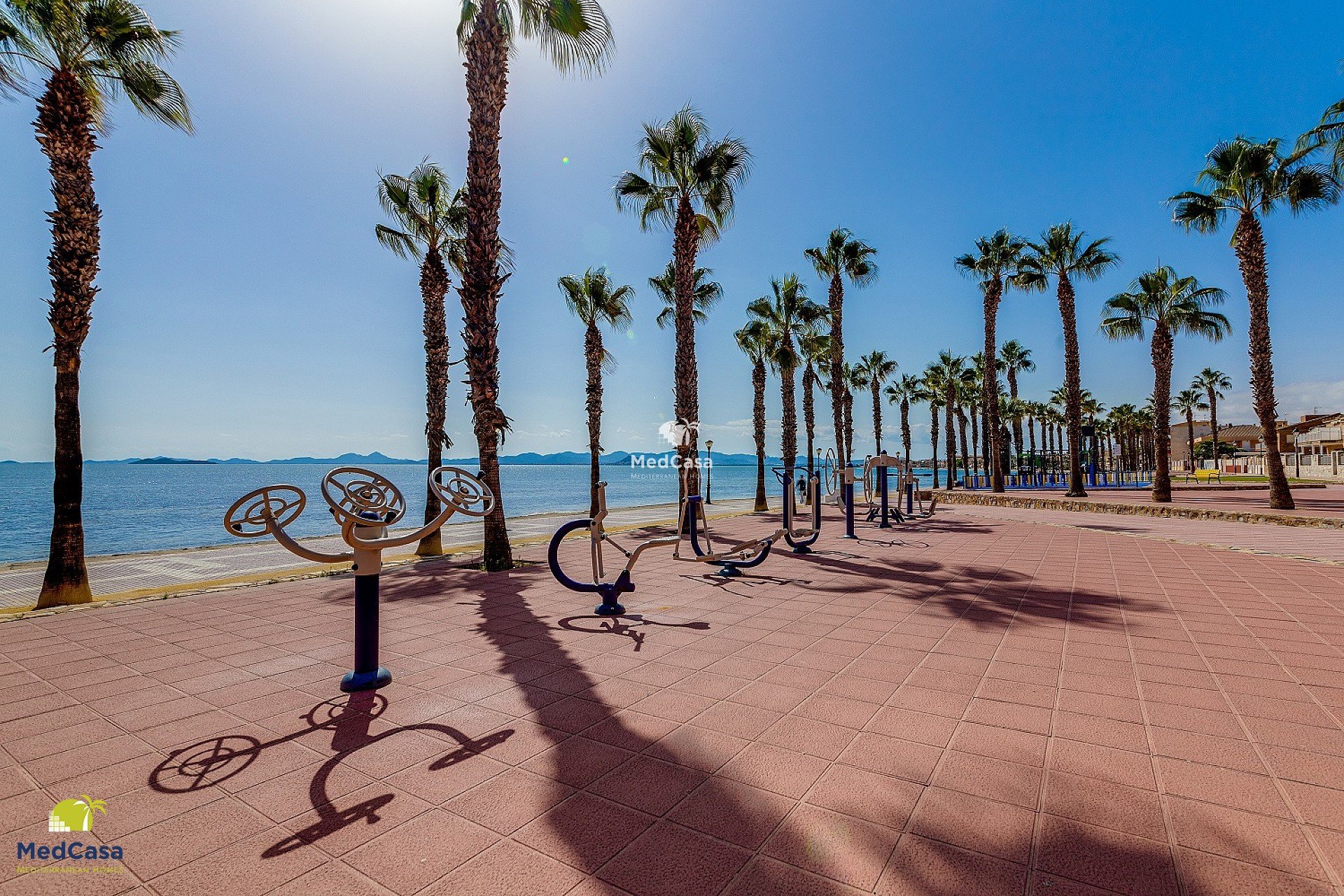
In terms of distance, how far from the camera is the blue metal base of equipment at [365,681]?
13.5ft

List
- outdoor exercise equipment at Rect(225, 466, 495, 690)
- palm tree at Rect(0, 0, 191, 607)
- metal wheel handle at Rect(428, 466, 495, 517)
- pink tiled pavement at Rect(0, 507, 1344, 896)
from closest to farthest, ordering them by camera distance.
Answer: pink tiled pavement at Rect(0, 507, 1344, 896) → outdoor exercise equipment at Rect(225, 466, 495, 690) → metal wheel handle at Rect(428, 466, 495, 517) → palm tree at Rect(0, 0, 191, 607)

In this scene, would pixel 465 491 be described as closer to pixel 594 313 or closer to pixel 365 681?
pixel 365 681

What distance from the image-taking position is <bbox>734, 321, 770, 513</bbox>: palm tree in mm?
23891

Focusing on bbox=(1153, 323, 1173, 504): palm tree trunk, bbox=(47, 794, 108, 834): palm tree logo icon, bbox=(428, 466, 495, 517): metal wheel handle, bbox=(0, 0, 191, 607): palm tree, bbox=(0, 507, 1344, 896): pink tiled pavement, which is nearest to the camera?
bbox=(0, 507, 1344, 896): pink tiled pavement

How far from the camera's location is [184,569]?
40.7 feet

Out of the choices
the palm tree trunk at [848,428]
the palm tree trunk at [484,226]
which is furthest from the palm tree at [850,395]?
the palm tree trunk at [484,226]

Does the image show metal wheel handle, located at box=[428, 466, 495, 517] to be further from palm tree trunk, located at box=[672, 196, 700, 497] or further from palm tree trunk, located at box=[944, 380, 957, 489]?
palm tree trunk, located at box=[944, 380, 957, 489]

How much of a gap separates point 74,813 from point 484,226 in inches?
359

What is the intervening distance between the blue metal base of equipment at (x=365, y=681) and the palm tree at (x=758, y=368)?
19486 mm

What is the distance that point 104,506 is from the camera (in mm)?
51188

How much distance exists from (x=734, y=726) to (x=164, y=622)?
6.48 m

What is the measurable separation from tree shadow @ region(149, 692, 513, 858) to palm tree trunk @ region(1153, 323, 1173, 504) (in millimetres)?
25315

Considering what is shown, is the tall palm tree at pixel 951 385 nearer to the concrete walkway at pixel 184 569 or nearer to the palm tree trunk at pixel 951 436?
the palm tree trunk at pixel 951 436

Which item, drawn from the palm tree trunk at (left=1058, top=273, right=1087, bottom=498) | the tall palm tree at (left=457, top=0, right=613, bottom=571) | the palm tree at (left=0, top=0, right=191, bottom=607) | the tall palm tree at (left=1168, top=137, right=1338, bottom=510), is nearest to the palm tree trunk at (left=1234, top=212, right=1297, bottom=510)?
the tall palm tree at (left=1168, top=137, right=1338, bottom=510)
